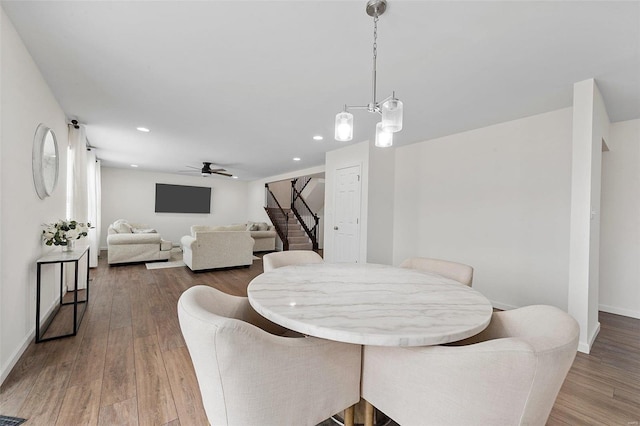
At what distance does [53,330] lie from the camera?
7.90 feet

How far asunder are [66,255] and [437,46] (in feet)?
12.0

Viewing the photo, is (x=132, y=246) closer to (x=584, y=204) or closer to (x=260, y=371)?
(x=260, y=371)

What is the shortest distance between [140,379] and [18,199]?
159 centimetres

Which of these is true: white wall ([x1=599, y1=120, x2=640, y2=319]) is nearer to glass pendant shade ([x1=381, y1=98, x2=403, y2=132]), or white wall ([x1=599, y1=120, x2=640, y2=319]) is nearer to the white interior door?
the white interior door

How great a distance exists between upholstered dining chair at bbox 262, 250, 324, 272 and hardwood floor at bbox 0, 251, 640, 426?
3.11 feet

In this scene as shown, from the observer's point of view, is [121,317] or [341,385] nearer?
[341,385]

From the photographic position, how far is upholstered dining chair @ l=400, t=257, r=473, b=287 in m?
1.87

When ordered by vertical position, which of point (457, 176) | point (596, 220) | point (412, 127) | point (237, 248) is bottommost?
point (237, 248)

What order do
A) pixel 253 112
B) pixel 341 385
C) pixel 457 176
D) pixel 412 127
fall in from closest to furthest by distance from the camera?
1. pixel 341 385
2. pixel 253 112
3. pixel 412 127
4. pixel 457 176

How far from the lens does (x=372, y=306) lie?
1116 mm

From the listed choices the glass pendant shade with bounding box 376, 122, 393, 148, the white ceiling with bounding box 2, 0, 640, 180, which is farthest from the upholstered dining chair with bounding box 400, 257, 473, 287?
the white ceiling with bounding box 2, 0, 640, 180

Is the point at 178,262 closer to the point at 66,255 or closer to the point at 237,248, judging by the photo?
the point at 237,248

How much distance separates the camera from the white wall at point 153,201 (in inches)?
293

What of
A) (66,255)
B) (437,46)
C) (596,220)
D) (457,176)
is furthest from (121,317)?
(596,220)
